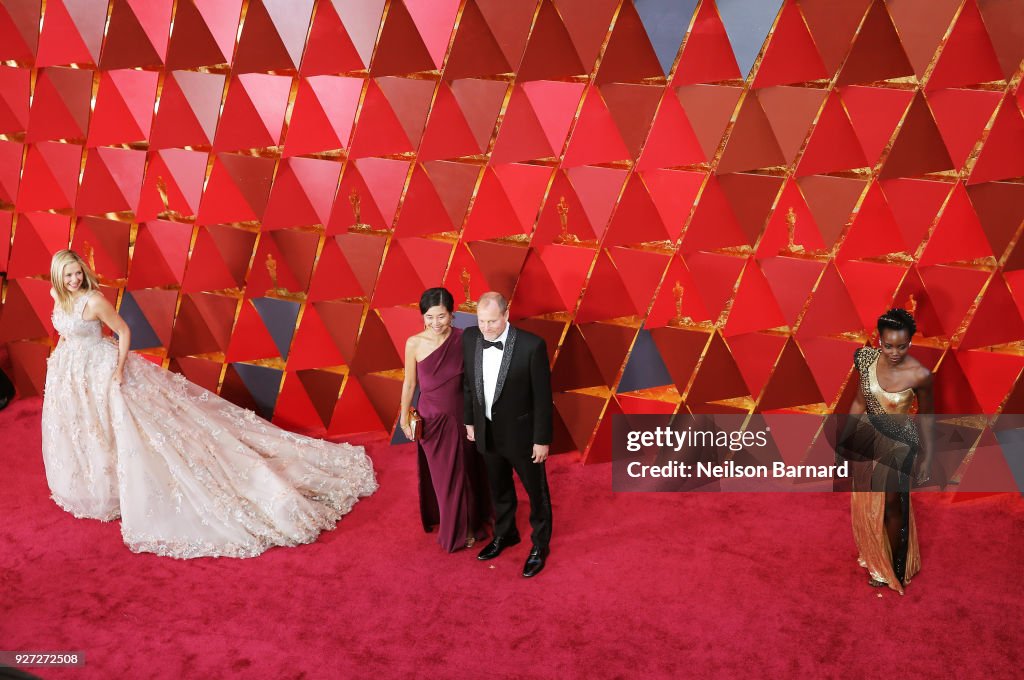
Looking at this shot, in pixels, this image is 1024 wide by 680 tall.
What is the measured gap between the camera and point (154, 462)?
4.54 meters

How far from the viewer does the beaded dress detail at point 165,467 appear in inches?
176

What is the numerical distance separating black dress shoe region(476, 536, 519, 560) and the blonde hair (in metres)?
2.35

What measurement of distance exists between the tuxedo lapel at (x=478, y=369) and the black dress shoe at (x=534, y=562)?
2.54 ft

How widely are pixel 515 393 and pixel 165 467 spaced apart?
187 centimetres

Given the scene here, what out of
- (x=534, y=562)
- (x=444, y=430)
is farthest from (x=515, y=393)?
(x=534, y=562)

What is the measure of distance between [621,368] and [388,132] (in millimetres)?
1776

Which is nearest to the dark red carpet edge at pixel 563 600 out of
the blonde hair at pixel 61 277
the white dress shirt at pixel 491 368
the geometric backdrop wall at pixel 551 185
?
the geometric backdrop wall at pixel 551 185

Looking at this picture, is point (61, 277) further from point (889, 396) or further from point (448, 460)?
point (889, 396)

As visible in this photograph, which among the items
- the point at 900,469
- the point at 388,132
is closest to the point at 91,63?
the point at 388,132

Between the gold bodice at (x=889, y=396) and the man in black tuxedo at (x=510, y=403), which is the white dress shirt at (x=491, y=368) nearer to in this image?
the man in black tuxedo at (x=510, y=403)

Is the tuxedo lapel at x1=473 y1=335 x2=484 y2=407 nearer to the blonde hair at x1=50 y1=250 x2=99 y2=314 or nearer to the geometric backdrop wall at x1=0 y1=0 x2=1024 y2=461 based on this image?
the geometric backdrop wall at x1=0 y1=0 x2=1024 y2=461

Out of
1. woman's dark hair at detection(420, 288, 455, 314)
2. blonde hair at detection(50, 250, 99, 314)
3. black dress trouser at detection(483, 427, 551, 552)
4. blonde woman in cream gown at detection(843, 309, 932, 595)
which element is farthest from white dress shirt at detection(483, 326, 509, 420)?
blonde hair at detection(50, 250, 99, 314)

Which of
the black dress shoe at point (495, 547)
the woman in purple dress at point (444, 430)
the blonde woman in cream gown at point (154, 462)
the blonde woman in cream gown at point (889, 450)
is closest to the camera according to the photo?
the blonde woman in cream gown at point (889, 450)

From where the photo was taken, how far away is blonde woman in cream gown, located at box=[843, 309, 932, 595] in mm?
3830
